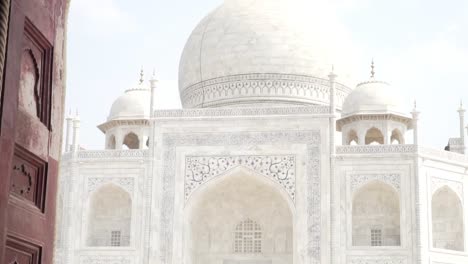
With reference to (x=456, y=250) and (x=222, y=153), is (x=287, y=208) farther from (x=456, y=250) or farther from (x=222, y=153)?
(x=456, y=250)

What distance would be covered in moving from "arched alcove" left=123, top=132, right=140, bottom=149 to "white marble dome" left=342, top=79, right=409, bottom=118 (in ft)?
16.7


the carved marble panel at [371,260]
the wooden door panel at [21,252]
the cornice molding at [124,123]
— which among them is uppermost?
the cornice molding at [124,123]

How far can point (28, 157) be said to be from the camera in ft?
7.90

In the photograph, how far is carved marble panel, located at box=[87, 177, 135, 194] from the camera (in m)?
16.1

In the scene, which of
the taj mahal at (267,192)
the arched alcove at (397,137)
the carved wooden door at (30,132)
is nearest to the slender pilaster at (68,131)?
the taj mahal at (267,192)

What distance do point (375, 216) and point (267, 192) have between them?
7.69 feet

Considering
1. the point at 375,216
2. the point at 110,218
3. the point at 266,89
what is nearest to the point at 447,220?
the point at 375,216

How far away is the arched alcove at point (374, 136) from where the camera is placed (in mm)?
18097

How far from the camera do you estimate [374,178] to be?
15.5 m

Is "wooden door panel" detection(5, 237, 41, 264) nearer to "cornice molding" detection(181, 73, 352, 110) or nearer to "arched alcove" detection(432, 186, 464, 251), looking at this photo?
"arched alcove" detection(432, 186, 464, 251)

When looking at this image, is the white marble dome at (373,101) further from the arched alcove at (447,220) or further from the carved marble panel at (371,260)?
the carved marble panel at (371,260)

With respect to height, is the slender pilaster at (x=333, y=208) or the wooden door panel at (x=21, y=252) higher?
the slender pilaster at (x=333, y=208)

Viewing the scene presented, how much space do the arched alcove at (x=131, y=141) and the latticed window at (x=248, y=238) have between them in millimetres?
3671

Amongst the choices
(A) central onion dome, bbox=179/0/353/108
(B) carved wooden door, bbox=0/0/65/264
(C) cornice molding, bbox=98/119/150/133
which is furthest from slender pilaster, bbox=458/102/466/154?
(B) carved wooden door, bbox=0/0/65/264
